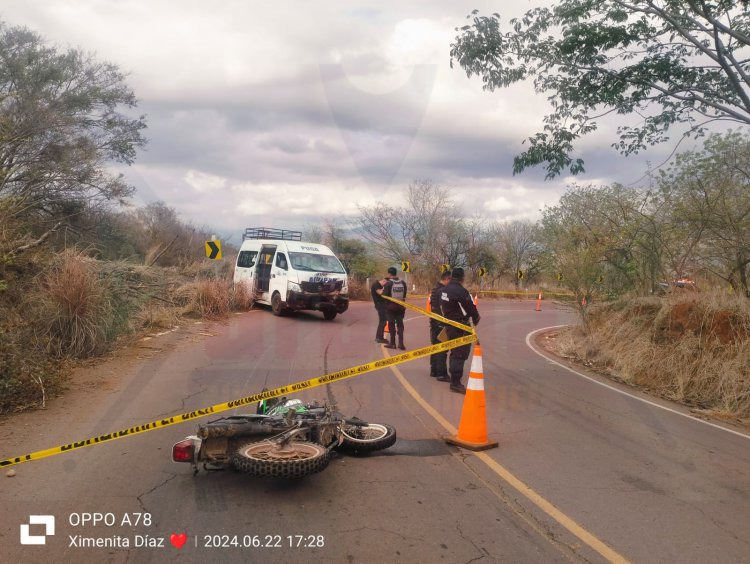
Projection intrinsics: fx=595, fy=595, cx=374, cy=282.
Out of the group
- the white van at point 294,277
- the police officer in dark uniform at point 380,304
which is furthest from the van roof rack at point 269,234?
the police officer in dark uniform at point 380,304

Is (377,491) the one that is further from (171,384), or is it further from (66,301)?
(66,301)

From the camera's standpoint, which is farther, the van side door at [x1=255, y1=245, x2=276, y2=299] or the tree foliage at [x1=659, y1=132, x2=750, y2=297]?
the van side door at [x1=255, y1=245, x2=276, y2=299]

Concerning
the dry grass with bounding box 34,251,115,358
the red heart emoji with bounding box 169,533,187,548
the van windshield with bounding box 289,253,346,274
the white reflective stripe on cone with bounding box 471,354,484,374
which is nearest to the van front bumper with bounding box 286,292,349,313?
the van windshield with bounding box 289,253,346,274

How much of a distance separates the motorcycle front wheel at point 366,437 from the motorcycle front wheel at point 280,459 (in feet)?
2.25

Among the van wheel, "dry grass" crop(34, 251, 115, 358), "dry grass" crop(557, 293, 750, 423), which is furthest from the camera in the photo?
the van wheel

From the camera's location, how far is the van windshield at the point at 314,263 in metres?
18.4

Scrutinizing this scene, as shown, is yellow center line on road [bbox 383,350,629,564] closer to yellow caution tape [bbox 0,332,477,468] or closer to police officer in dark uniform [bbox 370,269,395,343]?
yellow caution tape [bbox 0,332,477,468]

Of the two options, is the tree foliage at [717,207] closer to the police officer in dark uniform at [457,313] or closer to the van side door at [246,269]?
the police officer in dark uniform at [457,313]

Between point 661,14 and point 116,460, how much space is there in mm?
9976

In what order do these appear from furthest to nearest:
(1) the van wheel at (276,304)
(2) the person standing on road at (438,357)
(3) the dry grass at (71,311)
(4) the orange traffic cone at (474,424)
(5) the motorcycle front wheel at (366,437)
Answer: (1) the van wheel at (276,304), (2) the person standing on road at (438,357), (3) the dry grass at (71,311), (4) the orange traffic cone at (474,424), (5) the motorcycle front wheel at (366,437)

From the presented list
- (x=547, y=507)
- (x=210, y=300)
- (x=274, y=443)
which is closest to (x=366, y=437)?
(x=274, y=443)

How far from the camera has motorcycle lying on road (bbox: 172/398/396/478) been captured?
442 cm

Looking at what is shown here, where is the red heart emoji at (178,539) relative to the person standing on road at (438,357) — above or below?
below

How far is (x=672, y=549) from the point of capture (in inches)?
155
